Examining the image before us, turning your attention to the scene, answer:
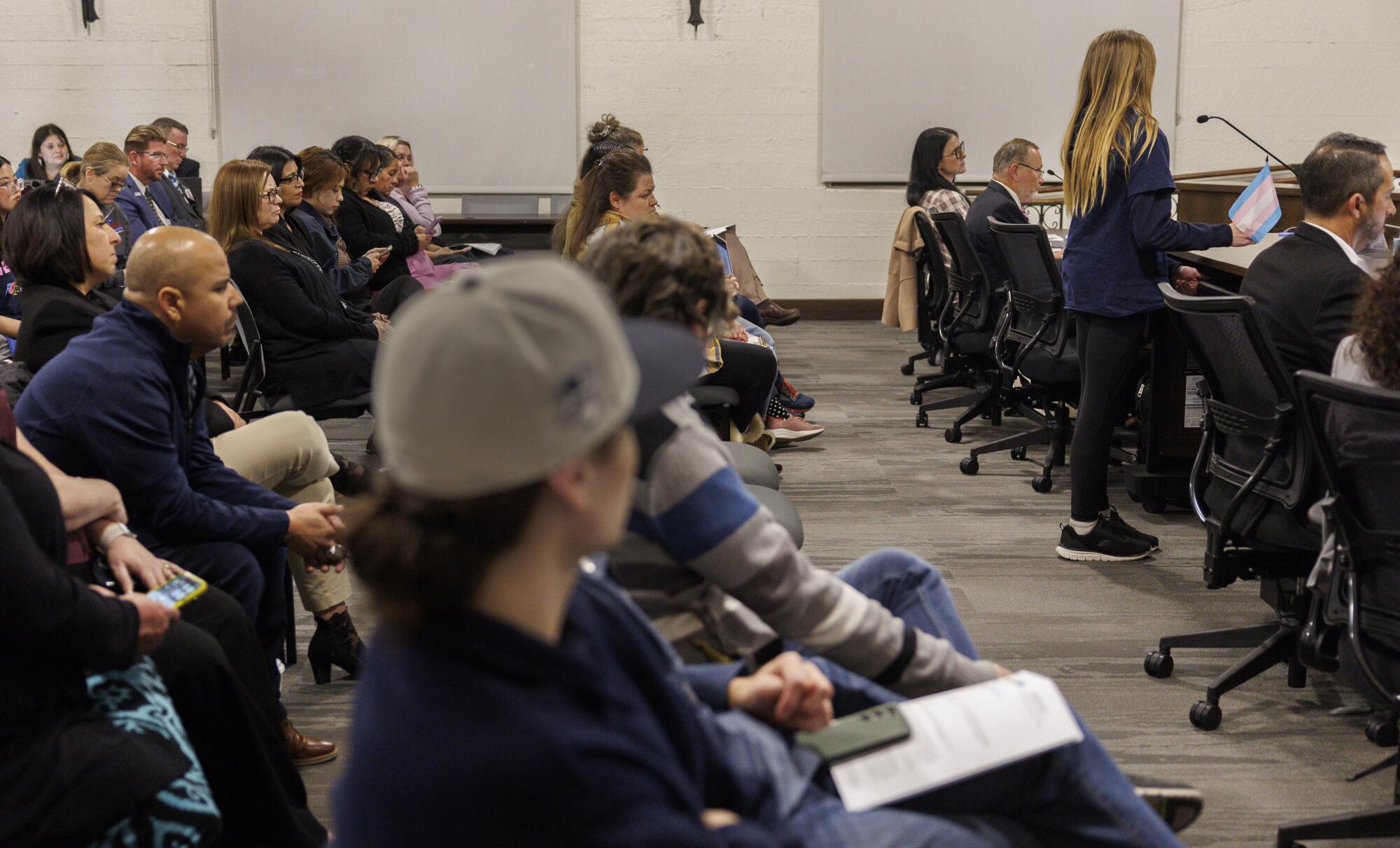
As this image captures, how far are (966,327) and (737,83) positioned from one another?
153 inches

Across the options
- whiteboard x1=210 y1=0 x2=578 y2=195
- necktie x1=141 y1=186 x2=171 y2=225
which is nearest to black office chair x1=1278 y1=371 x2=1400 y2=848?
necktie x1=141 y1=186 x2=171 y2=225

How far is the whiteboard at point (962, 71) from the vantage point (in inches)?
343

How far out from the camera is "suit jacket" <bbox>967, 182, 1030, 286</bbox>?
5.29m

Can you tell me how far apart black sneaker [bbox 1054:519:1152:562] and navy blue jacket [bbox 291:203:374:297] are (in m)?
2.79

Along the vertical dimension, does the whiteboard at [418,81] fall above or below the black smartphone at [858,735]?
above

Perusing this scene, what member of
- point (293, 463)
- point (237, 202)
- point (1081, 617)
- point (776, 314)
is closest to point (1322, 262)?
point (1081, 617)

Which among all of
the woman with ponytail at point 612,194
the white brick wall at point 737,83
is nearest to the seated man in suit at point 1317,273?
the woman with ponytail at point 612,194

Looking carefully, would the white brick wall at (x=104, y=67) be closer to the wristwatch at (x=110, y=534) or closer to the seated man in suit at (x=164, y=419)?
the seated man in suit at (x=164, y=419)

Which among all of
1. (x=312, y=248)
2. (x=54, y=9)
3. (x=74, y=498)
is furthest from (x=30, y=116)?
(x=74, y=498)

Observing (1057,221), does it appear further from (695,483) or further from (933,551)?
(695,483)

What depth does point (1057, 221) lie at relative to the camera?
9.29m

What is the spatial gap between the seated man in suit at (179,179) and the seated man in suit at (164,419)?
4.51 metres

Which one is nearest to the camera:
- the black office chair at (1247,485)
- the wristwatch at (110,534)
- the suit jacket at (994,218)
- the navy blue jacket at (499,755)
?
the navy blue jacket at (499,755)

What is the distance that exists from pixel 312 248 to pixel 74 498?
2.90 meters
